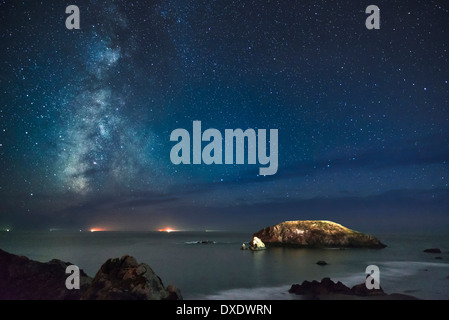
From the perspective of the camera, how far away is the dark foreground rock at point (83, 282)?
1673cm

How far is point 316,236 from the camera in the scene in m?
88.8

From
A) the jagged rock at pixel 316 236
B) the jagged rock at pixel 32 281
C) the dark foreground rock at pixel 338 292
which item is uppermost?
the jagged rock at pixel 32 281

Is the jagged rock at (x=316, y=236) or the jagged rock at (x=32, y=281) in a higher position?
the jagged rock at (x=32, y=281)

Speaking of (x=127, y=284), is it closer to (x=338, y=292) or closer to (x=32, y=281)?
(x=32, y=281)

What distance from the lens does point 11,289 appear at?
20.1 metres

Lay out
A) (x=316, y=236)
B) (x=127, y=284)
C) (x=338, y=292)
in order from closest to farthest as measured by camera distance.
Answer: (x=127, y=284), (x=338, y=292), (x=316, y=236)

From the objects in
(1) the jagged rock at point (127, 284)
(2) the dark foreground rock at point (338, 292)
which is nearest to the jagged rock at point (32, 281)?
(1) the jagged rock at point (127, 284)

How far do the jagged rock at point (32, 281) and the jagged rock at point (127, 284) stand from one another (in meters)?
3.02

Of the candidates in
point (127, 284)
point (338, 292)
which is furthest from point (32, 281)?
point (338, 292)

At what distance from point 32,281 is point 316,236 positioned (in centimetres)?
8002

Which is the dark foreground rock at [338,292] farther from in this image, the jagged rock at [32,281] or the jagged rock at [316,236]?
the jagged rock at [316,236]
